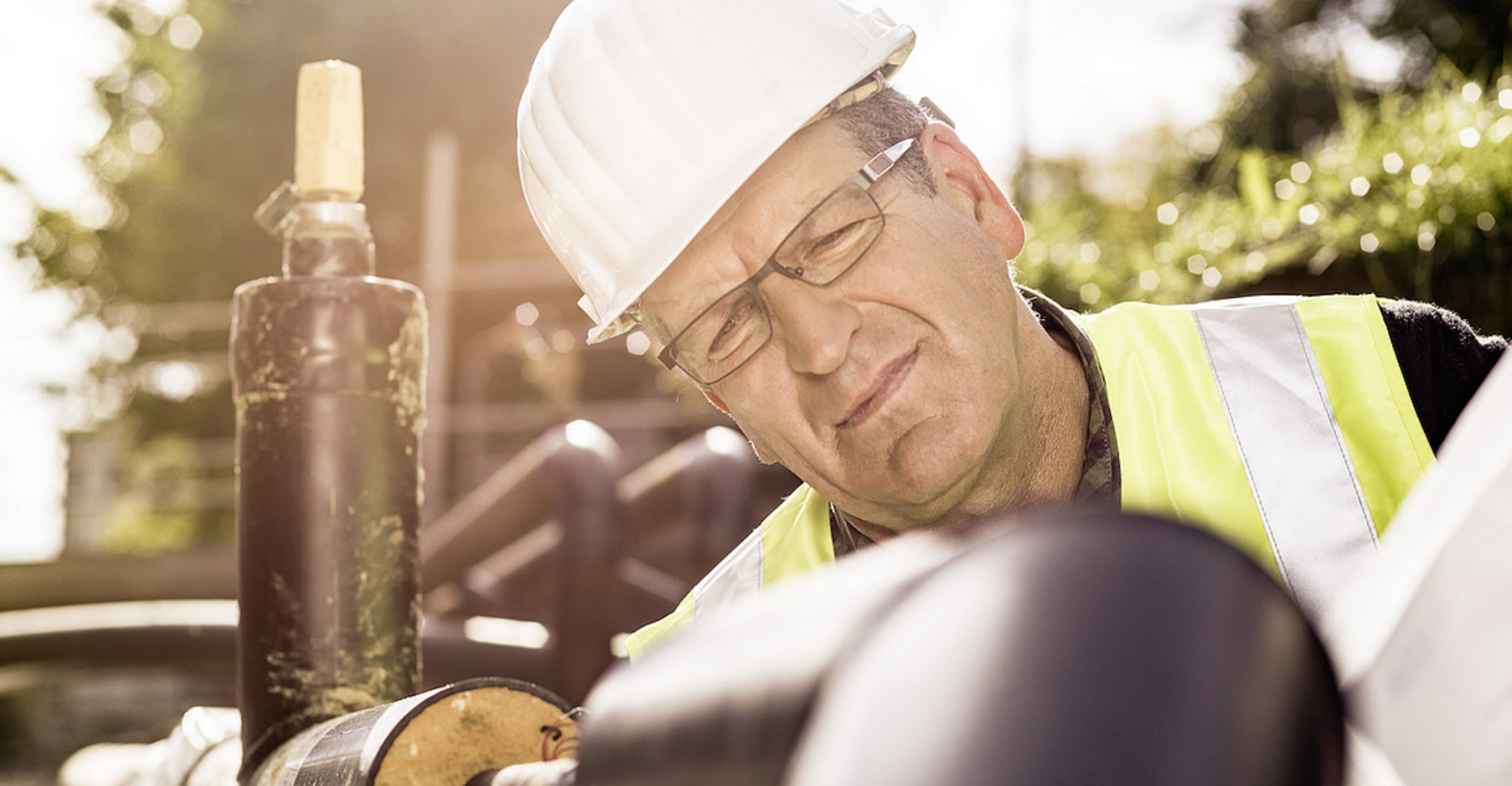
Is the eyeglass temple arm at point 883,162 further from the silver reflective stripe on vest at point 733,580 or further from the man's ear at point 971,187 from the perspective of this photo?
the silver reflective stripe on vest at point 733,580

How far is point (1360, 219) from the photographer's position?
8.13 ft

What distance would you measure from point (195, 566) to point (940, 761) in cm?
579

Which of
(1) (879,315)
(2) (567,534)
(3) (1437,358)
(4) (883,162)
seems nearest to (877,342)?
(1) (879,315)

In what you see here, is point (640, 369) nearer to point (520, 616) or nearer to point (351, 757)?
point (520, 616)

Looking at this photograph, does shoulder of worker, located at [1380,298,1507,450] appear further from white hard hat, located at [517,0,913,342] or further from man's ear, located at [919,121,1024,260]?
white hard hat, located at [517,0,913,342]

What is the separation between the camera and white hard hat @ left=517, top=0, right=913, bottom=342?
1.45 metres

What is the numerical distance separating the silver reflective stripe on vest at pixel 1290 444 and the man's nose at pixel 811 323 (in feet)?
1.50

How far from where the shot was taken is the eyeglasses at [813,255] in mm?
1482

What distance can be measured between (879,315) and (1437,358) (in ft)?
2.18

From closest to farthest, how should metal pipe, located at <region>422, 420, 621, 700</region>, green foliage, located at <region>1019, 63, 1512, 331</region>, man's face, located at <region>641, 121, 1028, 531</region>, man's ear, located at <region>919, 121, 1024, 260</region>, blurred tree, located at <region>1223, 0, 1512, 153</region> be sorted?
man's face, located at <region>641, 121, 1028, 531</region> → man's ear, located at <region>919, 121, 1024, 260</region> → green foliage, located at <region>1019, 63, 1512, 331</region> → metal pipe, located at <region>422, 420, 621, 700</region> → blurred tree, located at <region>1223, 0, 1512, 153</region>

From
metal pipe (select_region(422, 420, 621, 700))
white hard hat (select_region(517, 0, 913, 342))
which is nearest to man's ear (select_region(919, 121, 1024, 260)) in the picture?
white hard hat (select_region(517, 0, 913, 342))

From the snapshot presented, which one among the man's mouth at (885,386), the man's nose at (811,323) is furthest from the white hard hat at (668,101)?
the man's mouth at (885,386)

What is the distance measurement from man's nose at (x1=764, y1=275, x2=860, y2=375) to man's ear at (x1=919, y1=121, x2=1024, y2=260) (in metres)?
0.27

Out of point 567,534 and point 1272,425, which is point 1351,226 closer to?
point 1272,425
